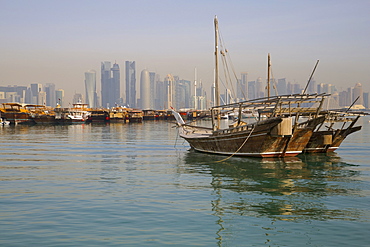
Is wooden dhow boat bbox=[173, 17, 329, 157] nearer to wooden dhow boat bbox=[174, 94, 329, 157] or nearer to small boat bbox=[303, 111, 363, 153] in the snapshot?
wooden dhow boat bbox=[174, 94, 329, 157]

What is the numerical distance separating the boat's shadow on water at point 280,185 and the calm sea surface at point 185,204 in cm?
3

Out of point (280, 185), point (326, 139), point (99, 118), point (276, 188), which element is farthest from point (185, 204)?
point (99, 118)

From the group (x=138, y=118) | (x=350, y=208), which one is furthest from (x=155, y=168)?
(x=138, y=118)

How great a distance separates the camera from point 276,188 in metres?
14.3

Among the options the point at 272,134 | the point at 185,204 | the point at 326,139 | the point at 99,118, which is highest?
the point at 99,118

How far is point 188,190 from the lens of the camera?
13914mm

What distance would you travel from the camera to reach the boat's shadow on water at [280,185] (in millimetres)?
10961

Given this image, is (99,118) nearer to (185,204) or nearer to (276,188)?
(276,188)

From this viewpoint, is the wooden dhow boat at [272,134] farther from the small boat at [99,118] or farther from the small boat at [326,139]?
the small boat at [99,118]

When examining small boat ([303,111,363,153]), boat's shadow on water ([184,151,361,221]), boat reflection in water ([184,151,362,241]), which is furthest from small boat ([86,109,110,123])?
boat reflection in water ([184,151,362,241])

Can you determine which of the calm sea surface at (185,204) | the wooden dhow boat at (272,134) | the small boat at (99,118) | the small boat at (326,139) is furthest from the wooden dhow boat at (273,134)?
the small boat at (99,118)

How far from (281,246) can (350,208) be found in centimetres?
410

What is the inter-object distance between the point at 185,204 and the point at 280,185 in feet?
15.9

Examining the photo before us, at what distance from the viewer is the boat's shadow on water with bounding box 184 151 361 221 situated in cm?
1096
